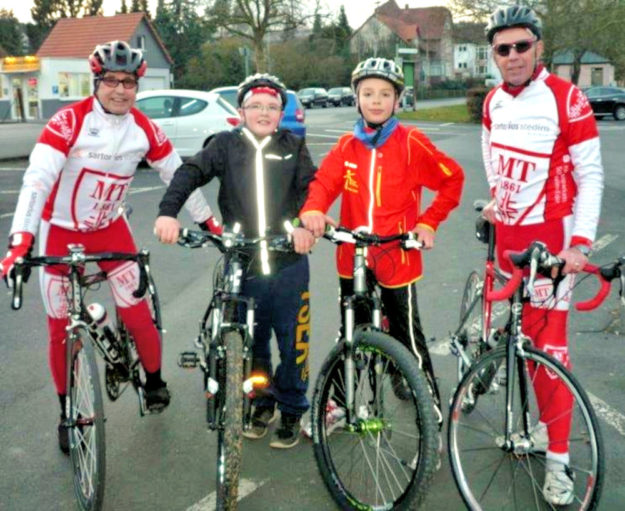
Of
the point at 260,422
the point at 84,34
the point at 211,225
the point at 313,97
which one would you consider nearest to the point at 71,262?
the point at 211,225

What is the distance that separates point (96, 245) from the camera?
4168 mm

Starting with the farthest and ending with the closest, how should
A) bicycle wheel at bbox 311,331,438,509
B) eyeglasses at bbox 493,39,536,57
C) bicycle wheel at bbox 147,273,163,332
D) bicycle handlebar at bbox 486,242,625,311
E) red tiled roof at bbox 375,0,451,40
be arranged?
red tiled roof at bbox 375,0,451,40 < bicycle wheel at bbox 147,273,163,332 < eyeglasses at bbox 493,39,536,57 < bicycle wheel at bbox 311,331,438,509 < bicycle handlebar at bbox 486,242,625,311

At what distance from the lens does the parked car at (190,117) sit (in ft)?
55.9

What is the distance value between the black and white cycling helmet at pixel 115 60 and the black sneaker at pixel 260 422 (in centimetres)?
194

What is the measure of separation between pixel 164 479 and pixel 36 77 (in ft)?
166


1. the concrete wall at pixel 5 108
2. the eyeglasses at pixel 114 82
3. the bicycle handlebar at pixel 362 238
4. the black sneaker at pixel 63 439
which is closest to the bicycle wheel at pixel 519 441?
the bicycle handlebar at pixel 362 238

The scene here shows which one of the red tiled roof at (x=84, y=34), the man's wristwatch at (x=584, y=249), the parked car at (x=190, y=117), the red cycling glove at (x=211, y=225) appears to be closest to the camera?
the man's wristwatch at (x=584, y=249)

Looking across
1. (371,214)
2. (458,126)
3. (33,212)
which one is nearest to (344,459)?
(371,214)

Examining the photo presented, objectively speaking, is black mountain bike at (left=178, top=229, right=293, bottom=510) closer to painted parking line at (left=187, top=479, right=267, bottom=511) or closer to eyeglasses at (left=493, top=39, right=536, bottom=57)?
painted parking line at (left=187, top=479, right=267, bottom=511)

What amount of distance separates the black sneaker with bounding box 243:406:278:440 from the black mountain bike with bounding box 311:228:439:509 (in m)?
0.77

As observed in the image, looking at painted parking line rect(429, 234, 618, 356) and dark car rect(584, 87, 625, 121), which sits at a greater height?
dark car rect(584, 87, 625, 121)

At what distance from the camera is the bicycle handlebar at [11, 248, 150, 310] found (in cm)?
332

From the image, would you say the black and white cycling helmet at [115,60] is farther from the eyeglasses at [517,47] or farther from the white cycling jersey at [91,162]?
the eyeglasses at [517,47]

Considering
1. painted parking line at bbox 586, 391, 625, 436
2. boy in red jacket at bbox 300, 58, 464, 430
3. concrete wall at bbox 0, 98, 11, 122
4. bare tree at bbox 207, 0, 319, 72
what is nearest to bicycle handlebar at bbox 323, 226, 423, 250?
boy in red jacket at bbox 300, 58, 464, 430
